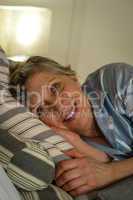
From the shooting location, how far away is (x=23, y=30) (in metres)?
2.05

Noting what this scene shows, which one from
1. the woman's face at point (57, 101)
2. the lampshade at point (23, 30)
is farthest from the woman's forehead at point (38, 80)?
the lampshade at point (23, 30)

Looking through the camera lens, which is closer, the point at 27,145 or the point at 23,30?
the point at 27,145

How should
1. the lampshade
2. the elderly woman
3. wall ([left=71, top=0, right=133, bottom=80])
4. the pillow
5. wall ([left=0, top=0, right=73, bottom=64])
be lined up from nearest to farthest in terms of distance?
the pillow < the elderly woman < the lampshade < wall ([left=0, top=0, right=73, bottom=64]) < wall ([left=71, top=0, right=133, bottom=80])

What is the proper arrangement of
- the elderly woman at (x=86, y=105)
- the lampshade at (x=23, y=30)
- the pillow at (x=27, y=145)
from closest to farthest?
the pillow at (x=27, y=145)
the elderly woman at (x=86, y=105)
the lampshade at (x=23, y=30)

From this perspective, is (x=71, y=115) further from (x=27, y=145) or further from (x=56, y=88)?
(x=27, y=145)

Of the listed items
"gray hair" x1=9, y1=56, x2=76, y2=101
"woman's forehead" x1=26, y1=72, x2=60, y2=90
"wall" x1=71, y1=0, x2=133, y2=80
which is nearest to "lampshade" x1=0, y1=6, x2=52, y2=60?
"wall" x1=71, y1=0, x2=133, y2=80

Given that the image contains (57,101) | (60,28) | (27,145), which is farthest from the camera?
(60,28)

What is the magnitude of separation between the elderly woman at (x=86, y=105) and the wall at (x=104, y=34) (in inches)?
43.7

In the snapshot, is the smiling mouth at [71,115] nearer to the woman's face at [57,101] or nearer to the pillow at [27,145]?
the woman's face at [57,101]

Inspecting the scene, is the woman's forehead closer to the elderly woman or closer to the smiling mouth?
the elderly woman

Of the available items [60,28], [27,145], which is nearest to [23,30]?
[60,28]

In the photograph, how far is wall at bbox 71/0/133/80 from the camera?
7.70 feet

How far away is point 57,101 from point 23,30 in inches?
38.0

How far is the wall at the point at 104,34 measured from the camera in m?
2.35
